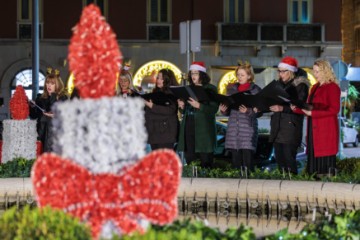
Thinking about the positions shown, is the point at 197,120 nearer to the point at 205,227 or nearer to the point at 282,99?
the point at 282,99

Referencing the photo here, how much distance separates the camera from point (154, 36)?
3956 centimetres

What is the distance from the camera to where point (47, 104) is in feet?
43.3

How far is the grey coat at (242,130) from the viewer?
11991mm

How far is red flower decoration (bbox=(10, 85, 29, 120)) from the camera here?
43.8 ft

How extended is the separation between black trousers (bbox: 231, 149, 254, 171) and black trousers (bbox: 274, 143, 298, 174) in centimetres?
44

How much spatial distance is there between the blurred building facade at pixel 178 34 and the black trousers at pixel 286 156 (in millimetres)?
26500

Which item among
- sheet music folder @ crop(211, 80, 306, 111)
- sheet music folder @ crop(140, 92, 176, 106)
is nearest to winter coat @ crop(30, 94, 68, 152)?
sheet music folder @ crop(140, 92, 176, 106)

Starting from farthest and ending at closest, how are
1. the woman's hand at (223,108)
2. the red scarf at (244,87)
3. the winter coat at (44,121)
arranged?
1. the winter coat at (44,121)
2. the red scarf at (244,87)
3. the woman's hand at (223,108)

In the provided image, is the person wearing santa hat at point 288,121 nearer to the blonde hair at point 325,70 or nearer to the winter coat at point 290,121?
the winter coat at point 290,121

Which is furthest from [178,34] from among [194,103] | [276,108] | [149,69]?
[276,108]

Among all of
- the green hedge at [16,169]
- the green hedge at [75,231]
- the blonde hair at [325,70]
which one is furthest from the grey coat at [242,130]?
the green hedge at [75,231]

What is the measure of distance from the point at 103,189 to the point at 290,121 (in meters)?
6.25

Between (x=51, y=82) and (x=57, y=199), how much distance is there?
7.21 m

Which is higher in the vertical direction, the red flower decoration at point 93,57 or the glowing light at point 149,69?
the glowing light at point 149,69
